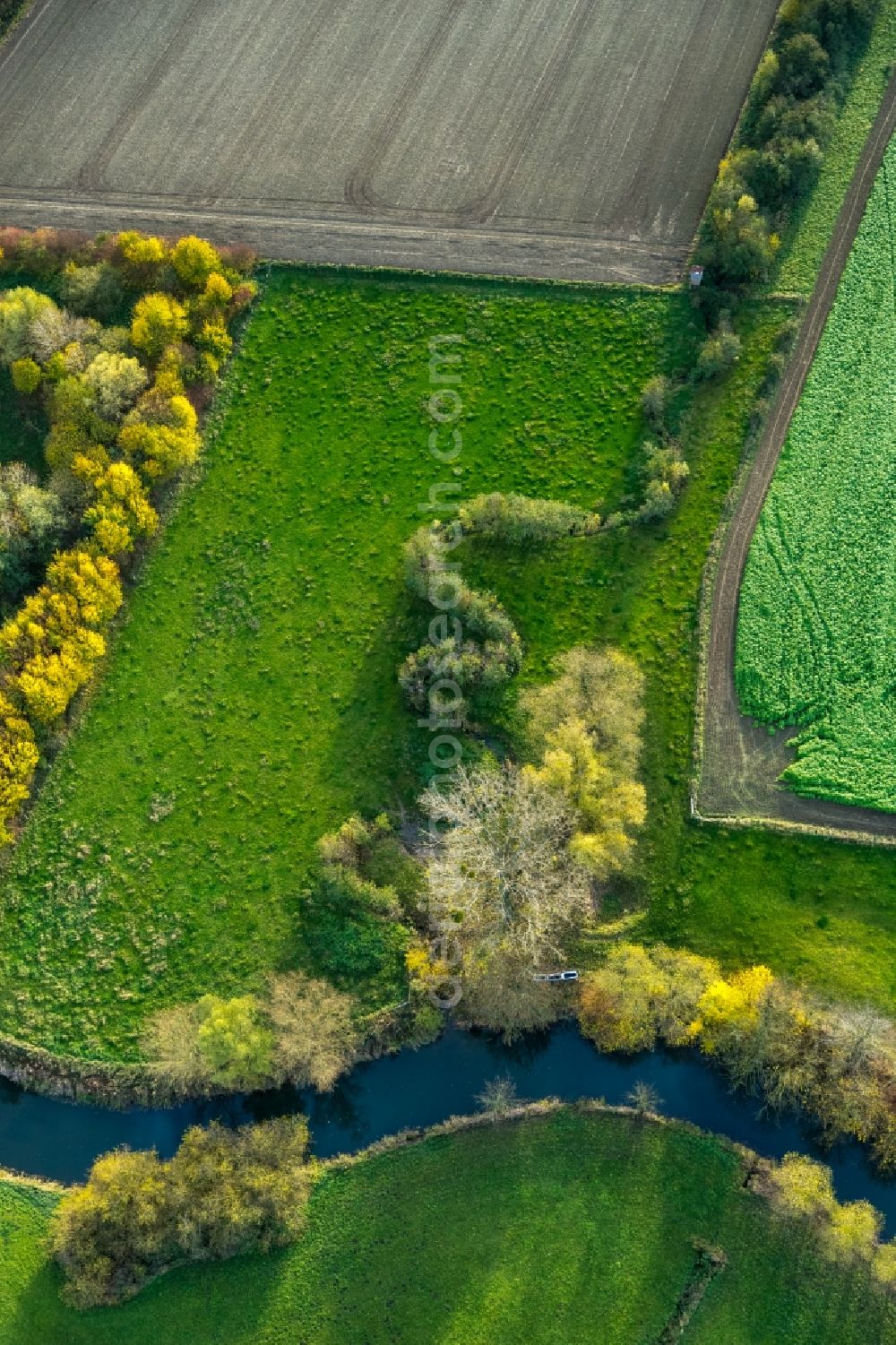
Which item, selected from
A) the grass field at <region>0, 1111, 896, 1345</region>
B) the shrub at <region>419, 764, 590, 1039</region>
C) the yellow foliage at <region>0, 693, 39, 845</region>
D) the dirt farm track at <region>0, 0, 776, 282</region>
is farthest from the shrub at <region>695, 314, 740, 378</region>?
the yellow foliage at <region>0, 693, 39, 845</region>

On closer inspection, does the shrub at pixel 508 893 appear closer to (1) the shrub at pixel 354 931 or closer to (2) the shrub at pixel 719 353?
(1) the shrub at pixel 354 931

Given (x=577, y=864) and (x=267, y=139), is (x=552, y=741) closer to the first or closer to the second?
(x=577, y=864)

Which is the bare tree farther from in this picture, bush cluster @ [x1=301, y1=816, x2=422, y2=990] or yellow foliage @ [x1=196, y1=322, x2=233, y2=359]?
yellow foliage @ [x1=196, y1=322, x2=233, y2=359]

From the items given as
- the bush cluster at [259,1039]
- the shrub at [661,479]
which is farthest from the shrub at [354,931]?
the shrub at [661,479]

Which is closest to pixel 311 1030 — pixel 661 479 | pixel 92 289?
pixel 661 479

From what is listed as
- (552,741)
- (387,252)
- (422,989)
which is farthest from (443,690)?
(387,252)
